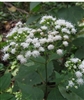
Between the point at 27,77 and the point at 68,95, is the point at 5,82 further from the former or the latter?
the point at 68,95

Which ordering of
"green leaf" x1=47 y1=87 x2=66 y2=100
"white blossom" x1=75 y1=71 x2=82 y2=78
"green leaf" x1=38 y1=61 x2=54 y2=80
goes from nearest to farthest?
"white blossom" x1=75 y1=71 x2=82 y2=78 < "green leaf" x1=47 y1=87 x2=66 y2=100 < "green leaf" x1=38 y1=61 x2=54 y2=80

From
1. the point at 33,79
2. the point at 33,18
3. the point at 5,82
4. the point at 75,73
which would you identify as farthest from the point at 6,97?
the point at 33,18

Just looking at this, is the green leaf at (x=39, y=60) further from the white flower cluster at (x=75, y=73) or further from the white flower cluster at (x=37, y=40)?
the white flower cluster at (x=75, y=73)

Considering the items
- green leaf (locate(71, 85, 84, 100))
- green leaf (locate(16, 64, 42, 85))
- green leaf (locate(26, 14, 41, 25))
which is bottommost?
green leaf (locate(71, 85, 84, 100))

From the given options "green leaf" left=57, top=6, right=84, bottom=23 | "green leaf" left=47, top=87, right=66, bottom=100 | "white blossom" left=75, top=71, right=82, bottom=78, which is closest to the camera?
"white blossom" left=75, top=71, right=82, bottom=78

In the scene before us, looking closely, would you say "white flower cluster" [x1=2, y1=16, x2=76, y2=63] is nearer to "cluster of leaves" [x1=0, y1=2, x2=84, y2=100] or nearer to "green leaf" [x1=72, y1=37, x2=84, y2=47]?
"cluster of leaves" [x1=0, y1=2, x2=84, y2=100]

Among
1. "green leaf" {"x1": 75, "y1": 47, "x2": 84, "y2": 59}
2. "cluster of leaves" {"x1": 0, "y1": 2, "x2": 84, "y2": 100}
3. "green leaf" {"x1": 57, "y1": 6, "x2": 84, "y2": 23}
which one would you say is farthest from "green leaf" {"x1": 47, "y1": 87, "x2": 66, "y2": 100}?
"green leaf" {"x1": 57, "y1": 6, "x2": 84, "y2": 23}

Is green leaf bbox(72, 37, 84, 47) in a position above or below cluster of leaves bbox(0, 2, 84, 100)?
above

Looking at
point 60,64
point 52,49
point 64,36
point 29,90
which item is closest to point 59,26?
point 64,36
